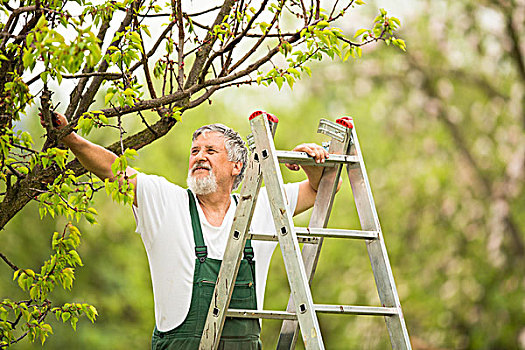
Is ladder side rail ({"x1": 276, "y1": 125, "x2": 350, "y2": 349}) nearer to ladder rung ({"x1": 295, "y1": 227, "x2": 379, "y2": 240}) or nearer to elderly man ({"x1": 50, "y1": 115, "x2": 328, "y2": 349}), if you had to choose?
elderly man ({"x1": 50, "y1": 115, "x2": 328, "y2": 349})

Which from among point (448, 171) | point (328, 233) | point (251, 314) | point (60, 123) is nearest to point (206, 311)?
point (251, 314)

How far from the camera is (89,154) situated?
256 centimetres

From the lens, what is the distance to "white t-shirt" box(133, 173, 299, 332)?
9.28 feet

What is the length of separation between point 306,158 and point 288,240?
348mm

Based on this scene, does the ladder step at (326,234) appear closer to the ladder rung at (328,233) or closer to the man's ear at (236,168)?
the ladder rung at (328,233)

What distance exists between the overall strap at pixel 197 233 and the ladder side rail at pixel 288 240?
45 centimetres

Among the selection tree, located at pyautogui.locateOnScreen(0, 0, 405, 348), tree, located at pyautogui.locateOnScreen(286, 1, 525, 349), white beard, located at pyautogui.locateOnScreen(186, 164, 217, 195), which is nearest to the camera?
tree, located at pyautogui.locateOnScreen(0, 0, 405, 348)

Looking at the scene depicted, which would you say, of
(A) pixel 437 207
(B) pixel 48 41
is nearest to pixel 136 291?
(A) pixel 437 207

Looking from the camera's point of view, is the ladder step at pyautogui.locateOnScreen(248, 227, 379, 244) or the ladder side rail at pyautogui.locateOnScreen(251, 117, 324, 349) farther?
the ladder step at pyautogui.locateOnScreen(248, 227, 379, 244)

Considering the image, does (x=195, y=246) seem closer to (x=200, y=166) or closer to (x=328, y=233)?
(x=200, y=166)

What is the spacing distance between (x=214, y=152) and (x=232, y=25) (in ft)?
1.86

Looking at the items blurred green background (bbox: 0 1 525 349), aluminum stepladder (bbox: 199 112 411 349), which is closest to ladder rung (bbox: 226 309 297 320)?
aluminum stepladder (bbox: 199 112 411 349)

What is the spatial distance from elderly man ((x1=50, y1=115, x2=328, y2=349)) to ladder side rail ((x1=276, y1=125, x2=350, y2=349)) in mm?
81

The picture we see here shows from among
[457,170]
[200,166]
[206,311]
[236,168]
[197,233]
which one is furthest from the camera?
[457,170]
